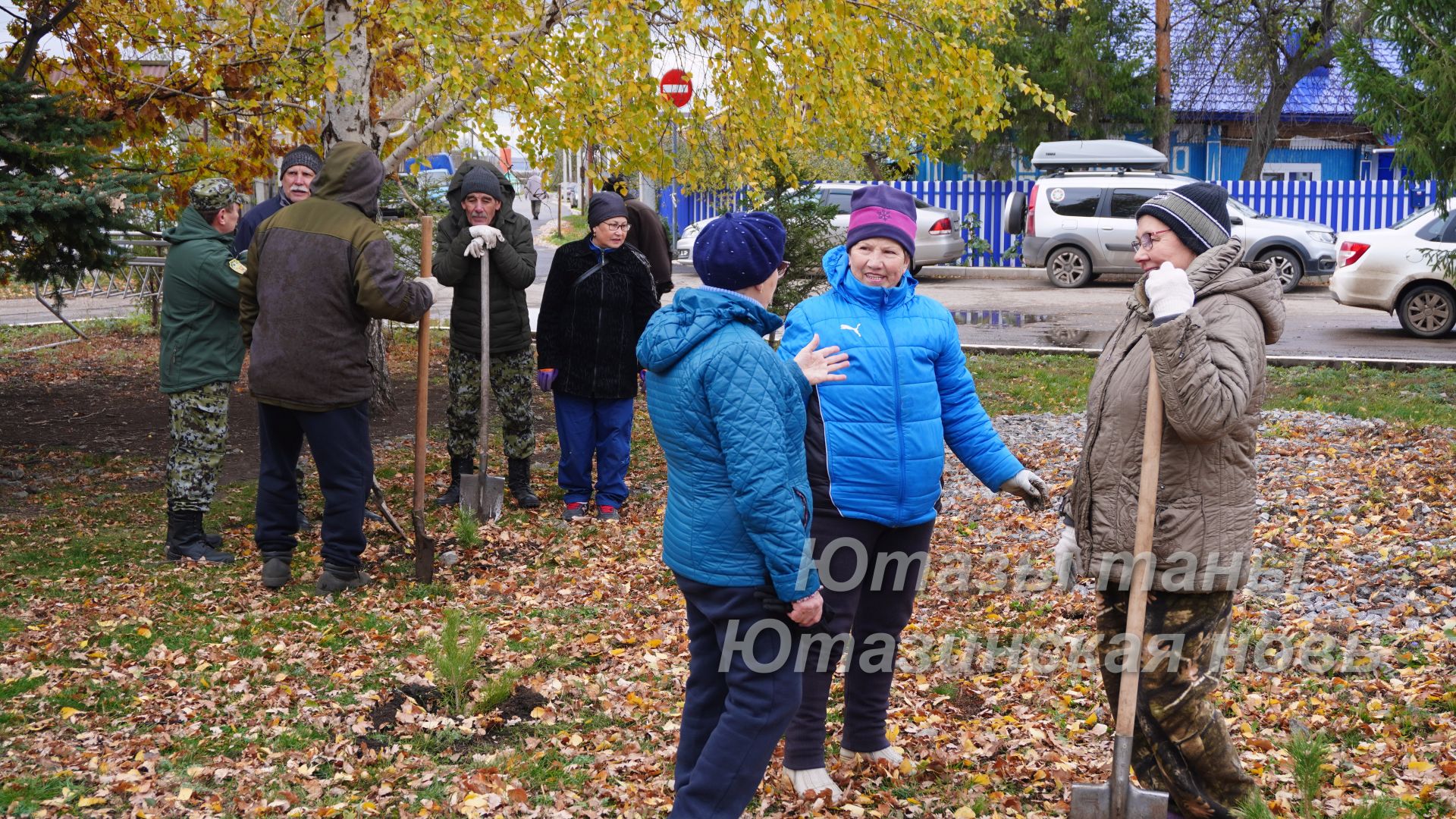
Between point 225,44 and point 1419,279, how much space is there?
12.3 metres

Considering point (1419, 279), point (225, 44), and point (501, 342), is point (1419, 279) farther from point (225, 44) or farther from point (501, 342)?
point (225, 44)

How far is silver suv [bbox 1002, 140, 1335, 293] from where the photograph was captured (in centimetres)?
2005

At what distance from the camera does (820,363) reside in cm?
338

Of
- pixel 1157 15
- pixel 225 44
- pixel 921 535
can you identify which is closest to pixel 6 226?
pixel 225 44

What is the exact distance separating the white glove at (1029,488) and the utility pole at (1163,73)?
23.5m

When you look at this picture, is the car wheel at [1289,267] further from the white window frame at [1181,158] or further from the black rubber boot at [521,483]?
the black rubber boot at [521,483]

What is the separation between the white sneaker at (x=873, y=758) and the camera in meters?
4.16

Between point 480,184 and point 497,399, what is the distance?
1.32 metres

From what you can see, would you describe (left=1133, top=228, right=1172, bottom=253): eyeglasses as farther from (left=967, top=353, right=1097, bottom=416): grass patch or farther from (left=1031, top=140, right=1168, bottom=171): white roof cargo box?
(left=1031, top=140, right=1168, bottom=171): white roof cargo box

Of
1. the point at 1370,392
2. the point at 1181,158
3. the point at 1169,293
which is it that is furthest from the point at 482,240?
the point at 1181,158

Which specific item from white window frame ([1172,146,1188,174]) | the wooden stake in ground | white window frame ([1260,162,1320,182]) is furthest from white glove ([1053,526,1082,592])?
white window frame ([1260,162,1320,182])

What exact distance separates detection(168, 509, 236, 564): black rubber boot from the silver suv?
16529 mm

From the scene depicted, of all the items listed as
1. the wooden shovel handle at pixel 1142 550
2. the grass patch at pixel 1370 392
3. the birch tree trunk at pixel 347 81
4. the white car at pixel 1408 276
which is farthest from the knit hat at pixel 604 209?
the white car at pixel 1408 276

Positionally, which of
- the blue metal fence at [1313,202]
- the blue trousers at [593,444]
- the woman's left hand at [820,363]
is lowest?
the blue trousers at [593,444]
